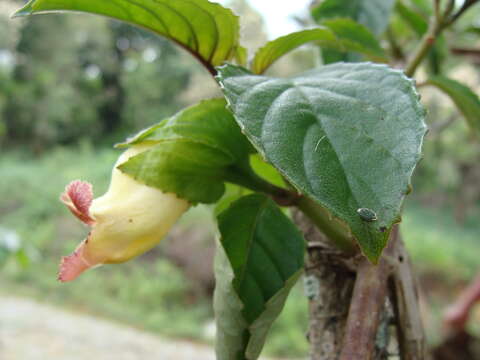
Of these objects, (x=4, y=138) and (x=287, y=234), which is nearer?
(x=287, y=234)

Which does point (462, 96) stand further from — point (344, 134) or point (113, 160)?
point (113, 160)

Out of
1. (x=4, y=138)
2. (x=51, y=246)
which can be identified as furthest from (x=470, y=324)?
(x=4, y=138)

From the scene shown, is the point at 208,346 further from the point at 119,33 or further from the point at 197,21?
the point at 119,33

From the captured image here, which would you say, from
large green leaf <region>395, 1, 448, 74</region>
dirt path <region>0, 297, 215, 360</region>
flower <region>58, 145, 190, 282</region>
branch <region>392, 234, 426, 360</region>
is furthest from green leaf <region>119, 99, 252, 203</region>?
dirt path <region>0, 297, 215, 360</region>

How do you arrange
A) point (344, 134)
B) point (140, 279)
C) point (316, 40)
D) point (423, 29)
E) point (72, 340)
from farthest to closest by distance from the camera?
point (140, 279)
point (72, 340)
point (423, 29)
point (316, 40)
point (344, 134)

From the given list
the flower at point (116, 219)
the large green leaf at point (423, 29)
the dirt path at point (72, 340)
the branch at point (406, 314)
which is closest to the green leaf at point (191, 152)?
the flower at point (116, 219)

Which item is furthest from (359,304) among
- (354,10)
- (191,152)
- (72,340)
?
(72,340)
